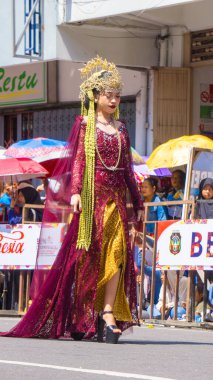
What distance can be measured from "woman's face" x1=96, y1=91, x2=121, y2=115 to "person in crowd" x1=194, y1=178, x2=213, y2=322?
367 cm

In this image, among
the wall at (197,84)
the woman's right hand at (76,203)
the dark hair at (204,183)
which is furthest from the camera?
the wall at (197,84)

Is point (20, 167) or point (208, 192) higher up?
point (208, 192)

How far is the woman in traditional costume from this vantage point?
9500mm

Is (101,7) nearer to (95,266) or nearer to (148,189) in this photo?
(148,189)

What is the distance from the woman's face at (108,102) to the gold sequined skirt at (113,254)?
77 cm

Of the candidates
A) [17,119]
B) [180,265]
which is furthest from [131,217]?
[17,119]

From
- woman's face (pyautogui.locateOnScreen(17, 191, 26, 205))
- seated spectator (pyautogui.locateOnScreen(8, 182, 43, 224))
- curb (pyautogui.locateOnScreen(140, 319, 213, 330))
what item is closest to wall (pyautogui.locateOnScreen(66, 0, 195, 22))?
seated spectator (pyautogui.locateOnScreen(8, 182, 43, 224))

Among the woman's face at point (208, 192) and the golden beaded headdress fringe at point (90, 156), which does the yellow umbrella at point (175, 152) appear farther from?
the golden beaded headdress fringe at point (90, 156)

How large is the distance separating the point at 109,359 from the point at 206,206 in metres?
5.57

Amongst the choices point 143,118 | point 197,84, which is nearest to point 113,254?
point 197,84

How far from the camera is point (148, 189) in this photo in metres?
15.8

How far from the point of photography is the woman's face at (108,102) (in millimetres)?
9648

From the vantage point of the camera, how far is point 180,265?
13039mm

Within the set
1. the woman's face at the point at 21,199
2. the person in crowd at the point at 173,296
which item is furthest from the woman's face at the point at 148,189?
the person in crowd at the point at 173,296
